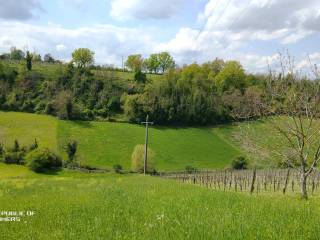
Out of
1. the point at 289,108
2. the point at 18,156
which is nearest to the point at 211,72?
the point at 18,156

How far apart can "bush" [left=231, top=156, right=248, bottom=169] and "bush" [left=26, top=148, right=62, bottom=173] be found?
34.7 metres

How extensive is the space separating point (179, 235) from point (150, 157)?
222 feet

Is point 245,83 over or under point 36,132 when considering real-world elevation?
over

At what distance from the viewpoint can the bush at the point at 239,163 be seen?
84375 millimetres

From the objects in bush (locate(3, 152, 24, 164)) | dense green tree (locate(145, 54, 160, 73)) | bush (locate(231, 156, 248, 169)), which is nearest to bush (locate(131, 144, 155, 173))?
bush (locate(231, 156, 248, 169))

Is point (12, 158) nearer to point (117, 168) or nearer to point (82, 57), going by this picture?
point (117, 168)

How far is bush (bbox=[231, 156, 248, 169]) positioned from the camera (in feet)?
277

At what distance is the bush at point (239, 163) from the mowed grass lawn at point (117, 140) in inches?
123

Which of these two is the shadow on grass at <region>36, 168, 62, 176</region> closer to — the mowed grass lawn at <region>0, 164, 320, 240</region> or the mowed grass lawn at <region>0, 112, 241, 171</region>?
the mowed grass lawn at <region>0, 112, 241, 171</region>

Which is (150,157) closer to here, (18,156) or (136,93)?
(18,156)

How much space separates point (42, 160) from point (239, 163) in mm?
38725

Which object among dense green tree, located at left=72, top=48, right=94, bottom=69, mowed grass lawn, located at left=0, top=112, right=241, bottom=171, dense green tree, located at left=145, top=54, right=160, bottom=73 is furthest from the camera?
dense green tree, located at left=145, top=54, right=160, bottom=73

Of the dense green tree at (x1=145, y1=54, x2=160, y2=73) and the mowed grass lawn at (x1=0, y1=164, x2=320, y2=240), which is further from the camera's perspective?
the dense green tree at (x1=145, y1=54, x2=160, y2=73)

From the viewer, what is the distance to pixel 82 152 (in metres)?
85.7
